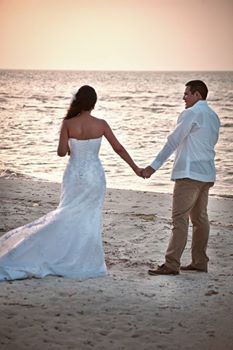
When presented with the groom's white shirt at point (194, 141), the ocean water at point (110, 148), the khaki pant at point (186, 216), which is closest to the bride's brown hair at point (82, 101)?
the ocean water at point (110, 148)

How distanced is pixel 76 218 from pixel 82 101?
117 cm

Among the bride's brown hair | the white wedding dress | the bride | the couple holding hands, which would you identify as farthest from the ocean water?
the white wedding dress

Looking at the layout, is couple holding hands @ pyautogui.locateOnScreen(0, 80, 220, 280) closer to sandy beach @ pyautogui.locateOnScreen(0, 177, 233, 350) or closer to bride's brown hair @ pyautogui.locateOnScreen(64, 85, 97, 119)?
bride's brown hair @ pyautogui.locateOnScreen(64, 85, 97, 119)

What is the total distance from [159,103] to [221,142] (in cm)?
3268

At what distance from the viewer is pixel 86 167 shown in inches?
257

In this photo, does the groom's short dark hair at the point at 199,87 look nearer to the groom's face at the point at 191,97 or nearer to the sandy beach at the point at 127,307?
the groom's face at the point at 191,97

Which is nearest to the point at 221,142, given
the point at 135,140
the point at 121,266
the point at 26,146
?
the point at 135,140

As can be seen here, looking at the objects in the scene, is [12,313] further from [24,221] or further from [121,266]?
[24,221]

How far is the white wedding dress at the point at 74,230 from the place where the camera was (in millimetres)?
6395

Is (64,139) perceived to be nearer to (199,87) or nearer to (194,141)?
(194,141)

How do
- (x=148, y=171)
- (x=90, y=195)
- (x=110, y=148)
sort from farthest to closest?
(x=110, y=148)
(x=148, y=171)
(x=90, y=195)

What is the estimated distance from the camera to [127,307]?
5367mm

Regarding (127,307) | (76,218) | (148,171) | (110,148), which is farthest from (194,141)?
(110,148)

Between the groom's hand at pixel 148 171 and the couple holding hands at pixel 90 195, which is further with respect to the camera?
the groom's hand at pixel 148 171
